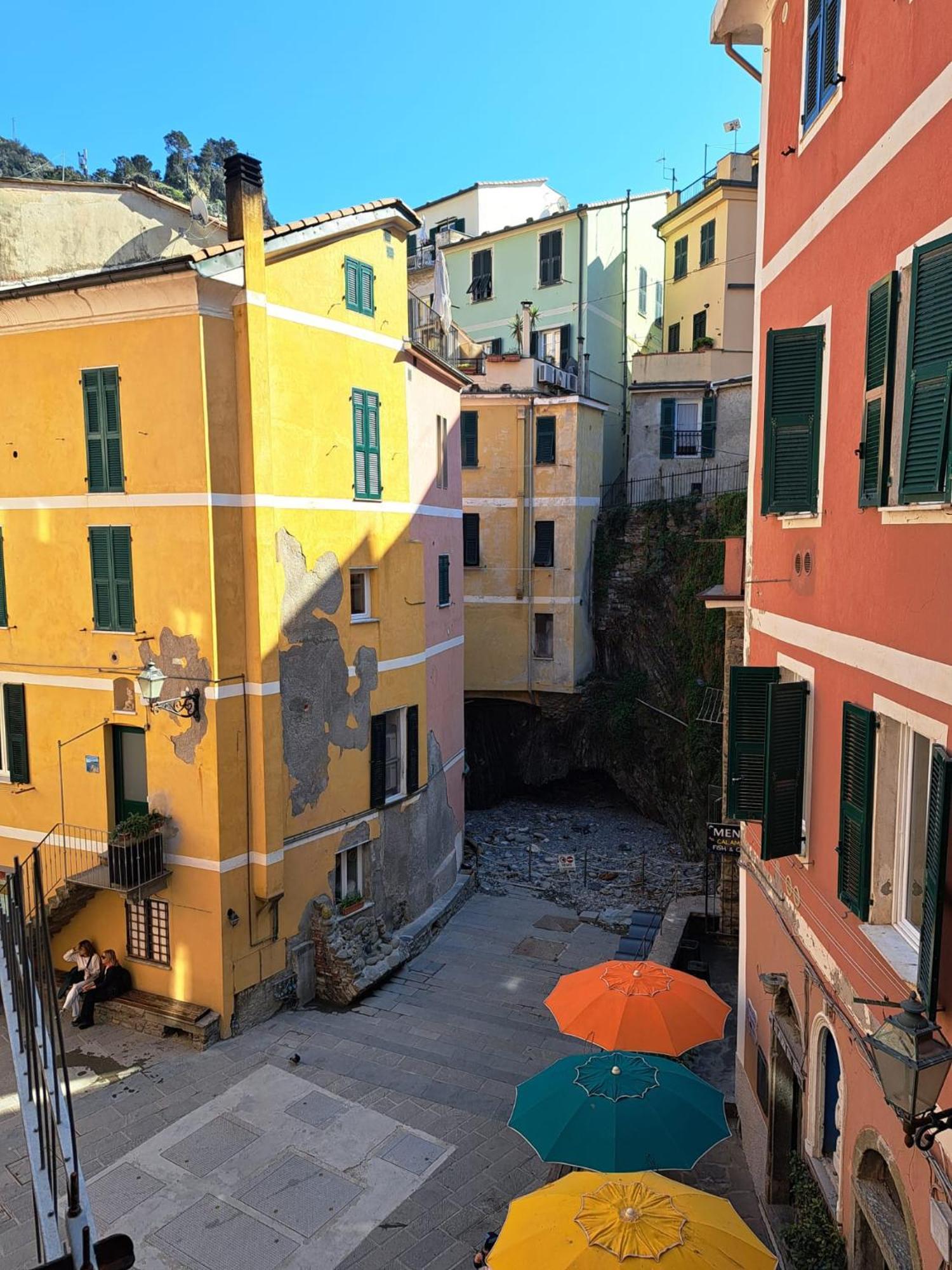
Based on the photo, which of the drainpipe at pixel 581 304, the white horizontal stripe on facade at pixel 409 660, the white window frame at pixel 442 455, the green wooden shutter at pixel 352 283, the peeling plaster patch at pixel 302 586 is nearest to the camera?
the peeling plaster patch at pixel 302 586

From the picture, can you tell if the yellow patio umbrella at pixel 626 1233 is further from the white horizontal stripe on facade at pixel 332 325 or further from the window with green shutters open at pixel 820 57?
the white horizontal stripe on facade at pixel 332 325

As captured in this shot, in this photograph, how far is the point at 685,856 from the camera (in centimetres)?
2717

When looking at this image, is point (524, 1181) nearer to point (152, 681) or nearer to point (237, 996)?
point (237, 996)

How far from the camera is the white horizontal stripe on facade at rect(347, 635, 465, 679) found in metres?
18.1

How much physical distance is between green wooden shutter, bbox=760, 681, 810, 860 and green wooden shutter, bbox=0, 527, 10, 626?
14325mm

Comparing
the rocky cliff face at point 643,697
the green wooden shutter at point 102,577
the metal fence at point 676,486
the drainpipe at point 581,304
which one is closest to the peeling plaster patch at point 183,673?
the green wooden shutter at point 102,577

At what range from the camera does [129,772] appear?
15828 mm

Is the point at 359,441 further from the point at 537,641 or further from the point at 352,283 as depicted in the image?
the point at 537,641

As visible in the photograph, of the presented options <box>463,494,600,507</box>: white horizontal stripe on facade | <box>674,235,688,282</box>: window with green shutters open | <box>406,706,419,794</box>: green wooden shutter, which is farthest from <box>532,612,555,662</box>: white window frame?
<box>674,235,688,282</box>: window with green shutters open

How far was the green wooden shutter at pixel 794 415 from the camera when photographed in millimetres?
7820

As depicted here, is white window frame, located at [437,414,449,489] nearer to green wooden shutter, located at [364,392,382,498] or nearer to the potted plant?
green wooden shutter, located at [364,392,382,498]

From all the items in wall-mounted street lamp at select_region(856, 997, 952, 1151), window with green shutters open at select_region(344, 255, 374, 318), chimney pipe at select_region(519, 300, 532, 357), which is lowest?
wall-mounted street lamp at select_region(856, 997, 952, 1151)

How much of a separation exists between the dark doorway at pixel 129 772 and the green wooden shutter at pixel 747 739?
11.0 m

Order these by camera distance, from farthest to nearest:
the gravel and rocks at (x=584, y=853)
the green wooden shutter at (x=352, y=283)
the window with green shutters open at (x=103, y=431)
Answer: the gravel and rocks at (x=584, y=853), the green wooden shutter at (x=352, y=283), the window with green shutters open at (x=103, y=431)
